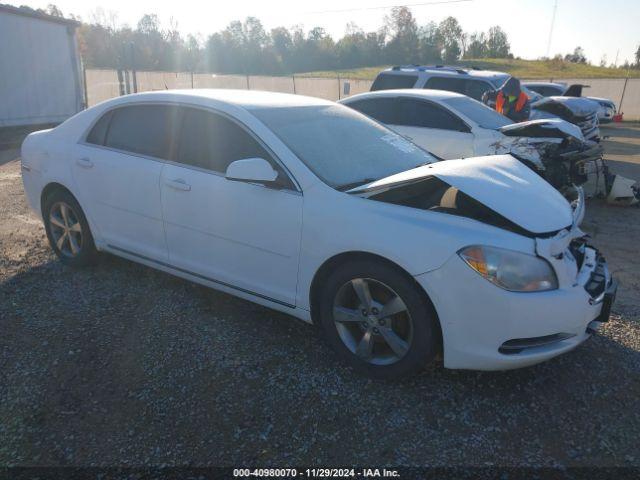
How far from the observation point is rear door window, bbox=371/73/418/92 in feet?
34.5

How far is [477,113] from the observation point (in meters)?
7.59

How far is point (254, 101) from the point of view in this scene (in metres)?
3.91

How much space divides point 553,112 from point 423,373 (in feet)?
37.2

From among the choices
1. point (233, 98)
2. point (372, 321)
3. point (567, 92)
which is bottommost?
point (372, 321)

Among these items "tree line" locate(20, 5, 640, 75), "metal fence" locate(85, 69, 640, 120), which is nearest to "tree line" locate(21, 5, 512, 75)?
"tree line" locate(20, 5, 640, 75)

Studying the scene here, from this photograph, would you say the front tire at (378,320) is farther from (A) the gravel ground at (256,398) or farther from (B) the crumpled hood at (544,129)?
(B) the crumpled hood at (544,129)

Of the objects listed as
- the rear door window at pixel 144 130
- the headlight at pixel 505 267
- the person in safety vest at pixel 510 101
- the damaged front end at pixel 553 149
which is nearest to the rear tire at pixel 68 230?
the rear door window at pixel 144 130

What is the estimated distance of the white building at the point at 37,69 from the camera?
A: 45.5 ft

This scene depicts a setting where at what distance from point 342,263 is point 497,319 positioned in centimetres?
92

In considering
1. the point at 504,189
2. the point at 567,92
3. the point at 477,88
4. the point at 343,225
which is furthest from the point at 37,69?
the point at 567,92

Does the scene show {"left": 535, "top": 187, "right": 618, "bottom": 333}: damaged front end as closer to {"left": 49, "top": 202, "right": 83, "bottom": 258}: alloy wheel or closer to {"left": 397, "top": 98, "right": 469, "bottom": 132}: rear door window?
{"left": 49, "top": 202, "right": 83, "bottom": 258}: alloy wheel

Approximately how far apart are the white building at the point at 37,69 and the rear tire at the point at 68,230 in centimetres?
1114

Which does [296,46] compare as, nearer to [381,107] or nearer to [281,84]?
[281,84]

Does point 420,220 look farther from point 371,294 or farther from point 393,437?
point 393,437
